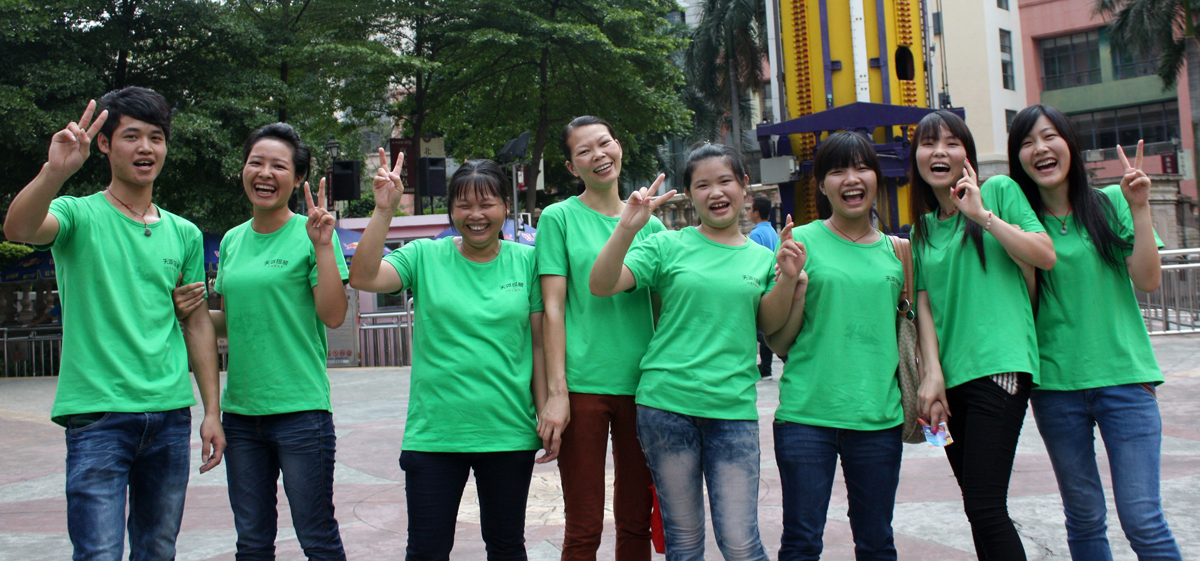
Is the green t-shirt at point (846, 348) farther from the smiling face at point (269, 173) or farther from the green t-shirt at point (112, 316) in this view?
the green t-shirt at point (112, 316)

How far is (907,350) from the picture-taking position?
9.88 ft

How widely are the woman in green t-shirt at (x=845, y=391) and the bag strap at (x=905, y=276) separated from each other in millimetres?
74

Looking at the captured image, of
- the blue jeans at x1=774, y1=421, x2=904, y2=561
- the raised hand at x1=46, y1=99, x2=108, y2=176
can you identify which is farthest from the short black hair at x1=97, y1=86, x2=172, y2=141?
the blue jeans at x1=774, y1=421, x2=904, y2=561

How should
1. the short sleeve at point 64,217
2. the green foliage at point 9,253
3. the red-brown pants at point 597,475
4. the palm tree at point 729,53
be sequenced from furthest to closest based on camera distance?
the palm tree at point 729,53
the green foliage at point 9,253
the red-brown pants at point 597,475
the short sleeve at point 64,217

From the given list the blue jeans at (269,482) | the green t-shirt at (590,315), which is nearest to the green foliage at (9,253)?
the blue jeans at (269,482)

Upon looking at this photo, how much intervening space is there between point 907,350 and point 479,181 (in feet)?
5.12

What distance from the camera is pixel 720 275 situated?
2924 mm

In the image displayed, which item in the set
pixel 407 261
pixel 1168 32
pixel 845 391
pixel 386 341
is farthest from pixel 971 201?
pixel 1168 32

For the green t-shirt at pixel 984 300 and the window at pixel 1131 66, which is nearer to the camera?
the green t-shirt at pixel 984 300

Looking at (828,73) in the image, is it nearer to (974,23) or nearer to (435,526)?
(435,526)

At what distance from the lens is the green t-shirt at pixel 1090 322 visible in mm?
2840

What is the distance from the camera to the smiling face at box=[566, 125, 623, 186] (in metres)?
3.21

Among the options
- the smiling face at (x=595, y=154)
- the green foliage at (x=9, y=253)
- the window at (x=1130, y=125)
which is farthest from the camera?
the window at (x=1130, y=125)

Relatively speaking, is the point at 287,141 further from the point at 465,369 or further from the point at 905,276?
the point at 905,276
